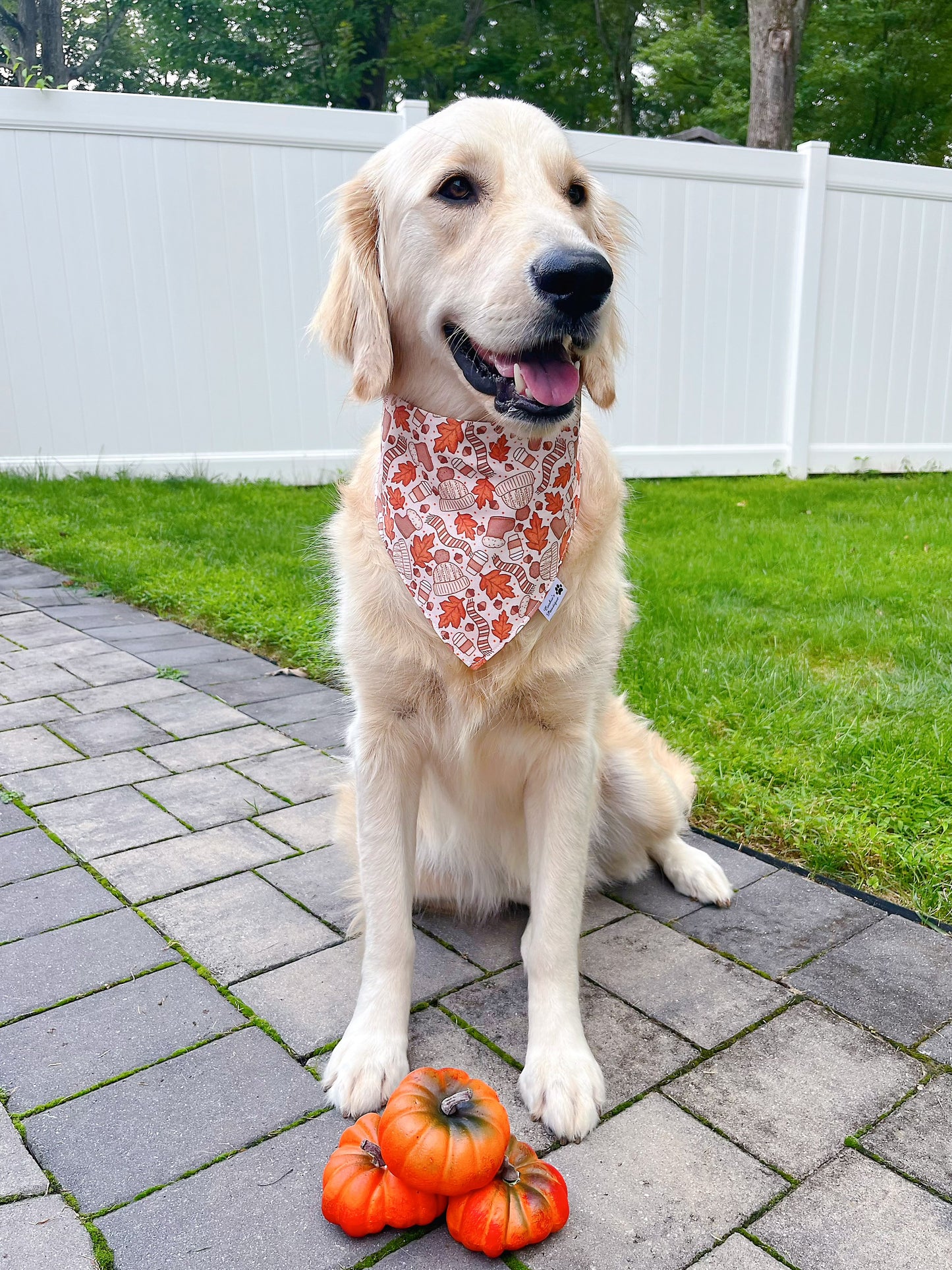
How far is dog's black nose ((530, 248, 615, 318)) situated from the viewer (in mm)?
1660

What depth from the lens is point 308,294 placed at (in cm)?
724

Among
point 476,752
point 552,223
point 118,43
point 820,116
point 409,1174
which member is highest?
point 118,43

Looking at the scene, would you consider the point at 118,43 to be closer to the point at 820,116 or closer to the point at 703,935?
the point at 820,116

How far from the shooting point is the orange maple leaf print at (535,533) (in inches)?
76.0

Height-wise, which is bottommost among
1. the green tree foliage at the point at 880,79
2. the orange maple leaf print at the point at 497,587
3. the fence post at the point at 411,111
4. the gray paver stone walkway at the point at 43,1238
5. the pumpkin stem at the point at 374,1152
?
the gray paver stone walkway at the point at 43,1238

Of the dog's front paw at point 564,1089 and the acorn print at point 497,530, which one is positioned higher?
the acorn print at point 497,530

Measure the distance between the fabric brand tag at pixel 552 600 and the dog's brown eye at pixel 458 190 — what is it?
743 mm

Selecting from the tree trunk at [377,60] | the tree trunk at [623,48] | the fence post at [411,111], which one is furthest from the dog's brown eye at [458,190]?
the tree trunk at [623,48]

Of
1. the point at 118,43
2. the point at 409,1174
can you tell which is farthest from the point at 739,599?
the point at 118,43

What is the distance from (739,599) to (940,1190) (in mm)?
3461

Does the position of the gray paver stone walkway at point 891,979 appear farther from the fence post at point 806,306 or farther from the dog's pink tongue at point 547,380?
the fence post at point 806,306

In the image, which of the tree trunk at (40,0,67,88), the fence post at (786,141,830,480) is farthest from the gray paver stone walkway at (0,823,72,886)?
the tree trunk at (40,0,67,88)

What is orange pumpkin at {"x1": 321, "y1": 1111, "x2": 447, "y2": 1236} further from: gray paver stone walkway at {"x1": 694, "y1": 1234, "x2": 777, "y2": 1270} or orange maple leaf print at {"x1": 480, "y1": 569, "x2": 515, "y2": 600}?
orange maple leaf print at {"x1": 480, "y1": 569, "x2": 515, "y2": 600}

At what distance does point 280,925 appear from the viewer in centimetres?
226
